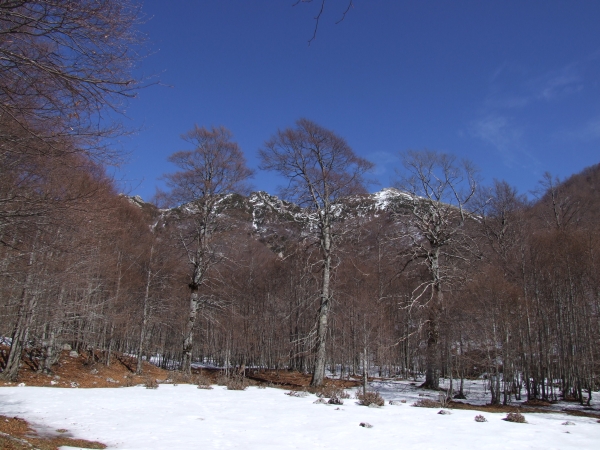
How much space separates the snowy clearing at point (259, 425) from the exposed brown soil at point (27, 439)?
0.27 meters

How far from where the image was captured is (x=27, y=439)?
16.0ft

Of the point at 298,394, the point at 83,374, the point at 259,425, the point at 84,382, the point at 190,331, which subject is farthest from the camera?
the point at 83,374

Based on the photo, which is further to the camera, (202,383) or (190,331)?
(190,331)

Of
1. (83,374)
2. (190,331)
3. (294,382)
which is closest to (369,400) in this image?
(190,331)

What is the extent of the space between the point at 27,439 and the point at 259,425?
3720 mm

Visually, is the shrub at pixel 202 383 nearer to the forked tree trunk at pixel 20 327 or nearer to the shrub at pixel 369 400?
the shrub at pixel 369 400

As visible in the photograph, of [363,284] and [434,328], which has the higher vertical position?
[363,284]

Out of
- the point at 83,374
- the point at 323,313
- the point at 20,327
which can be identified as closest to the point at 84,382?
the point at 83,374

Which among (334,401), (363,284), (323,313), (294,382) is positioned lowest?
(294,382)

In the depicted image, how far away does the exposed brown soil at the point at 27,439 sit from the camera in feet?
13.9

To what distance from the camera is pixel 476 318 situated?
14594mm

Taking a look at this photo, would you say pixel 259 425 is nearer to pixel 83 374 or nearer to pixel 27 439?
pixel 27 439

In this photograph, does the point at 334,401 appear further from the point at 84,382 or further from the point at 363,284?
the point at 363,284

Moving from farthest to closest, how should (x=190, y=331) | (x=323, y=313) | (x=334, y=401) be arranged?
(x=190, y=331) → (x=323, y=313) → (x=334, y=401)
